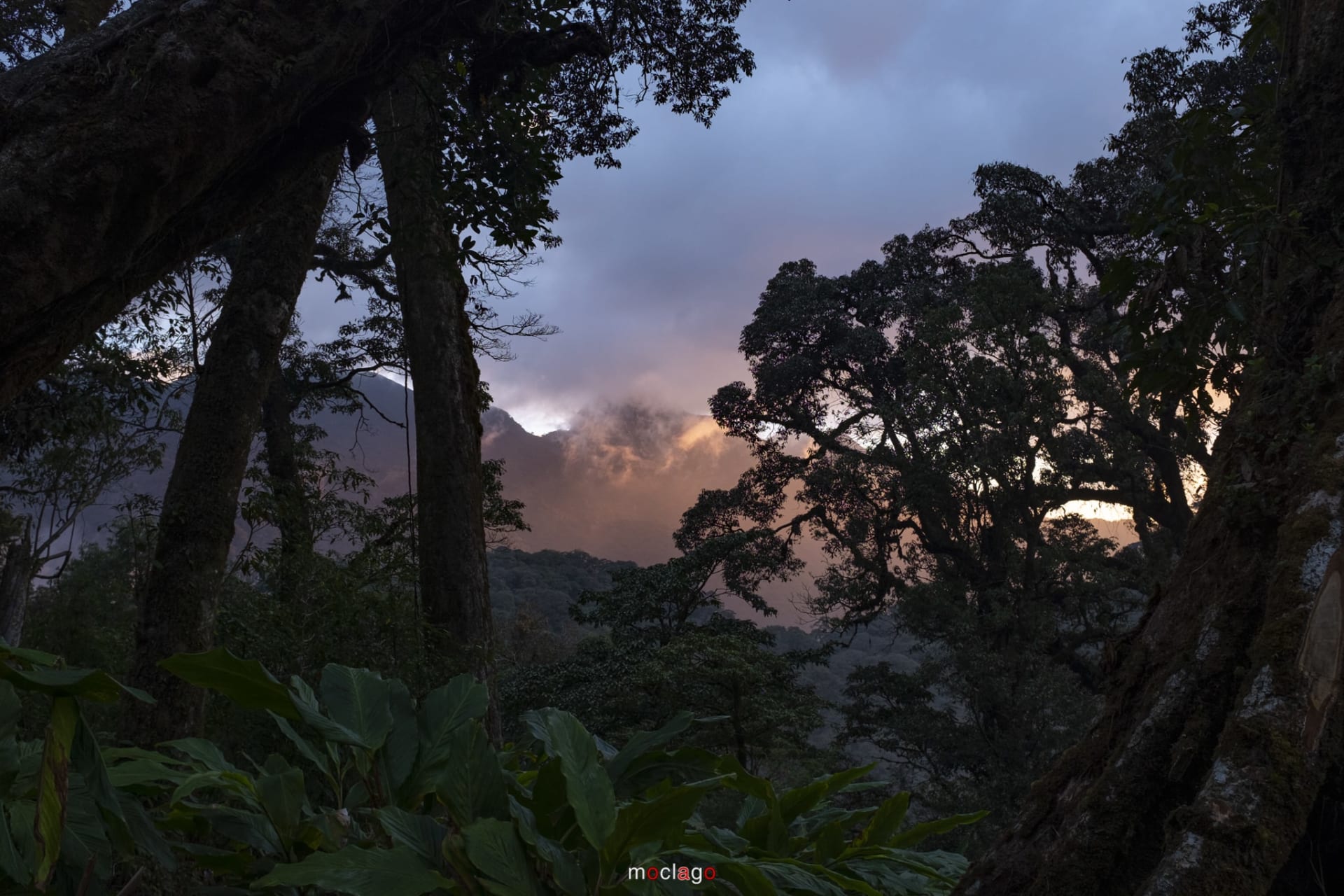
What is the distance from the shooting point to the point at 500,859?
2.63 ft

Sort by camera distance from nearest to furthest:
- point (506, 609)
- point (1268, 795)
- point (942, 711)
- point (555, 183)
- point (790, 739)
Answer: point (1268, 795) < point (555, 183) < point (790, 739) < point (942, 711) < point (506, 609)

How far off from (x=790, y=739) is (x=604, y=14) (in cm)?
1329

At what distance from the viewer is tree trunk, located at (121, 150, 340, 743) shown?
460cm

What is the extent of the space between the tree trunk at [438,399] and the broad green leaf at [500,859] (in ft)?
17.9

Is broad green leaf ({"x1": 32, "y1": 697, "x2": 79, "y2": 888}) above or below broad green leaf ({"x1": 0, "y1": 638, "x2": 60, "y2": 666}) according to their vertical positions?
below

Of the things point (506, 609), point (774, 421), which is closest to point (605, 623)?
point (774, 421)

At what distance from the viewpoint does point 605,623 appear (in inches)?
747

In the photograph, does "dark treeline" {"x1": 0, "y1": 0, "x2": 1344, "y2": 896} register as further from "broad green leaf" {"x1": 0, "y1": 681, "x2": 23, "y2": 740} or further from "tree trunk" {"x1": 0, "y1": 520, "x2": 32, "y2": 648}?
"tree trunk" {"x1": 0, "y1": 520, "x2": 32, "y2": 648}

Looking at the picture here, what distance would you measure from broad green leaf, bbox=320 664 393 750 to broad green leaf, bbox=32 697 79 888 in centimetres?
30

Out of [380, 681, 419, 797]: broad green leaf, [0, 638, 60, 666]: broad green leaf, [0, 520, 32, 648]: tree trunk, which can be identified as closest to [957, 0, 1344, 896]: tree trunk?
[380, 681, 419, 797]: broad green leaf

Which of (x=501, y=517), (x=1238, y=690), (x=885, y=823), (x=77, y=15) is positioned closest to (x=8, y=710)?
(x=885, y=823)

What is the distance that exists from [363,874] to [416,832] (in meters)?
0.09

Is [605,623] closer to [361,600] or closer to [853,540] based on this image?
[853,540]

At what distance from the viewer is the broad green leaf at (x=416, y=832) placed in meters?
0.84
